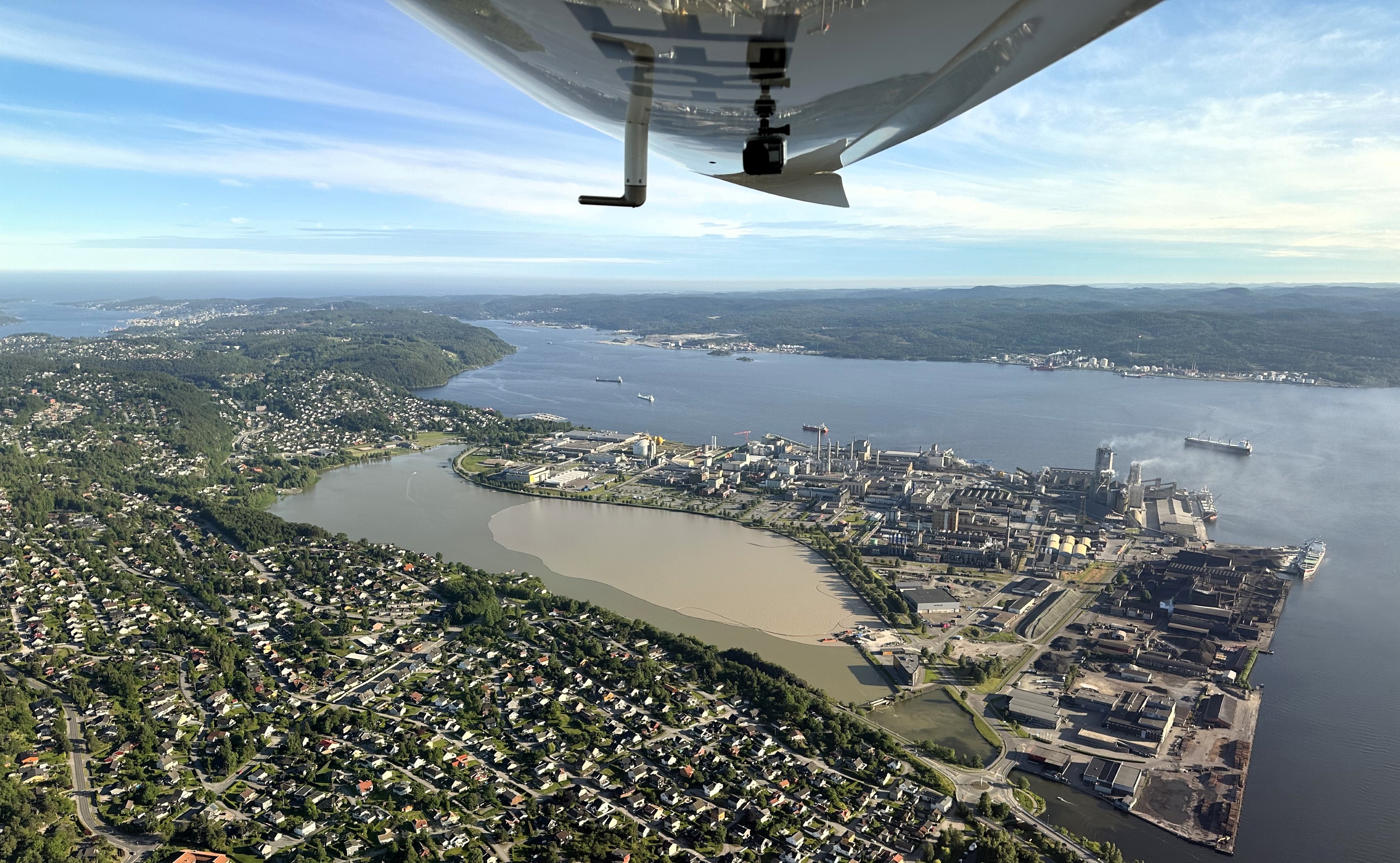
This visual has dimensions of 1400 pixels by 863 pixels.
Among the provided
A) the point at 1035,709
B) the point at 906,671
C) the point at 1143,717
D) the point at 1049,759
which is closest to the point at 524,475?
the point at 906,671

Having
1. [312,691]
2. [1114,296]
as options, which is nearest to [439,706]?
[312,691]

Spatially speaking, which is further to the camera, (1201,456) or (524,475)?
(1201,456)

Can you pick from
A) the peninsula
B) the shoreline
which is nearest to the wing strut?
the peninsula

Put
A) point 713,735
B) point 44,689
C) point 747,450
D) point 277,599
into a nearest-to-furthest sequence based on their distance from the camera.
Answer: point 713,735
point 44,689
point 277,599
point 747,450

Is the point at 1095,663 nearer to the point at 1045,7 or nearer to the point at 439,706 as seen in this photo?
the point at 439,706

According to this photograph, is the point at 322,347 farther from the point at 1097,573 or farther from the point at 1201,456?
the point at 1201,456

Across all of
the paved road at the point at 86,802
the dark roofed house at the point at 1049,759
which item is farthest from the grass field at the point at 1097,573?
the paved road at the point at 86,802
